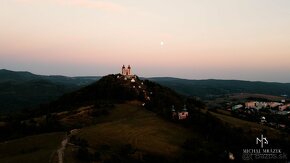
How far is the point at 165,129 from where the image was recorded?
124m

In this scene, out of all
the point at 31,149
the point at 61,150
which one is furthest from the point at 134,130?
the point at 61,150

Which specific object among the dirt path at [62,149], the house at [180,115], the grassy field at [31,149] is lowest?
the grassy field at [31,149]

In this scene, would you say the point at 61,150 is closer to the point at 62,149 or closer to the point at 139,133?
the point at 62,149

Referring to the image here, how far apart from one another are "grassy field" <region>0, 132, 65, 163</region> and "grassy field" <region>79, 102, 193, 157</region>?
8.75m

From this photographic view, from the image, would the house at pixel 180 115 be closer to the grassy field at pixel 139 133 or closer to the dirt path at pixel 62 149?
the grassy field at pixel 139 133

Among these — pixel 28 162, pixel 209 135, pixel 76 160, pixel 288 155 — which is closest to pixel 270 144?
pixel 288 155

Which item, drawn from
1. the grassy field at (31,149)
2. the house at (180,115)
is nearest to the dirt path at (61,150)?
the grassy field at (31,149)

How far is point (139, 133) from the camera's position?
11600 centimetres

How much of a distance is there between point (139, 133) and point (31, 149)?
33.7m

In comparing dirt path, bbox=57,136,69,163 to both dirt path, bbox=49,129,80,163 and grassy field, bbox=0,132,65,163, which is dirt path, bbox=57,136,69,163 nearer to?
dirt path, bbox=49,129,80,163

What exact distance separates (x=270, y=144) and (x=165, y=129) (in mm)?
37691

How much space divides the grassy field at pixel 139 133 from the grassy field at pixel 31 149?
8.75 m

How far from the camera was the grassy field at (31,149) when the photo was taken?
81.6 m

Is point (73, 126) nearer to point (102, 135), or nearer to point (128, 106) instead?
point (102, 135)
